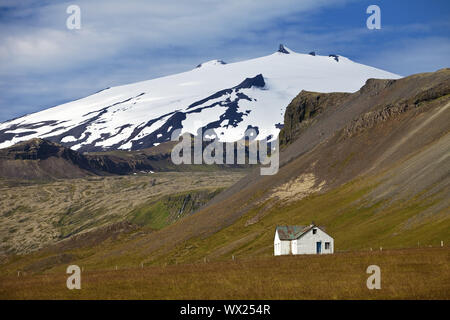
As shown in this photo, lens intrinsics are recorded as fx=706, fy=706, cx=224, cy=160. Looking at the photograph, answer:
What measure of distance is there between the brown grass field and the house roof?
82.1 feet

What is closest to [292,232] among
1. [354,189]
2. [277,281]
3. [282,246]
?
[282,246]

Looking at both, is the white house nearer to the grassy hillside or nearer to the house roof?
the house roof

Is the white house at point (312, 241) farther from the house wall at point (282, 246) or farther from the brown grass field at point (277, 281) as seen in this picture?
the brown grass field at point (277, 281)

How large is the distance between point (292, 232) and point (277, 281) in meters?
43.0

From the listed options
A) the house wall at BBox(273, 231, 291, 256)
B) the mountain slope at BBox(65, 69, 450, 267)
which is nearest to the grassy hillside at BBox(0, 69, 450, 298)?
the mountain slope at BBox(65, 69, 450, 267)

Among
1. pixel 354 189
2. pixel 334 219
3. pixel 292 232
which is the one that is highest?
pixel 354 189

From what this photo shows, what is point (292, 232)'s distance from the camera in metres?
94.7

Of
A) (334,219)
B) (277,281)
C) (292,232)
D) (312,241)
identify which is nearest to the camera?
(277,281)

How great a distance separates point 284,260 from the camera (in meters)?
67.9

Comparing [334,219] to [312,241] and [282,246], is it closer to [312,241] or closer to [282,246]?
[282,246]

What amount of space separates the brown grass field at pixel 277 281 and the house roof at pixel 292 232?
2503 cm

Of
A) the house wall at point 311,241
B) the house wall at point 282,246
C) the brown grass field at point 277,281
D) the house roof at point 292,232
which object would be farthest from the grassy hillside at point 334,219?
the house wall at point 282,246

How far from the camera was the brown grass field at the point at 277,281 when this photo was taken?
45125 mm
